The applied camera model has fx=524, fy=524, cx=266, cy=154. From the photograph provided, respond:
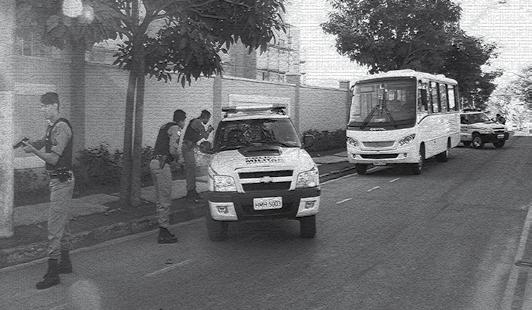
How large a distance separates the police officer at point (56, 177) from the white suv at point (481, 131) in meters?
22.7

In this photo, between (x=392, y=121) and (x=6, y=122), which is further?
(x=392, y=121)

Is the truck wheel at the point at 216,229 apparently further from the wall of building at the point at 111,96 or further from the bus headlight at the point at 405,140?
the bus headlight at the point at 405,140

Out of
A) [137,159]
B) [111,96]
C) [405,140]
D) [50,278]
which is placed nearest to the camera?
[50,278]

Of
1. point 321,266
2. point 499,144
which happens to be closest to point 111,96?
point 321,266

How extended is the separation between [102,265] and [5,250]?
50.3 inches

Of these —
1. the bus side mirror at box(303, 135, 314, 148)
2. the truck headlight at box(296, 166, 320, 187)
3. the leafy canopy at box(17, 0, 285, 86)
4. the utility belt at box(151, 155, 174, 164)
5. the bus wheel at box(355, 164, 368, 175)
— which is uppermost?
the leafy canopy at box(17, 0, 285, 86)

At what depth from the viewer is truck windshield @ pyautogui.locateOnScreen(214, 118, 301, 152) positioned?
8.11 m

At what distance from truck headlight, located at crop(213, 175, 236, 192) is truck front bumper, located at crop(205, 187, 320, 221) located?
2.4 inches

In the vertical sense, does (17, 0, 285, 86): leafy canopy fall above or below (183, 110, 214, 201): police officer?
above

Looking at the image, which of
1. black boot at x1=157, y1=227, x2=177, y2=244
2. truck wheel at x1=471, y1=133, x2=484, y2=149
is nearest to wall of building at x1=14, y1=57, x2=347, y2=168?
black boot at x1=157, y1=227, x2=177, y2=244

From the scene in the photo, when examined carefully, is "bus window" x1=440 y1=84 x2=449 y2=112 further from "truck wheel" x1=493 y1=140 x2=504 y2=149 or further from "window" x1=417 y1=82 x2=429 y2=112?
"truck wheel" x1=493 y1=140 x2=504 y2=149

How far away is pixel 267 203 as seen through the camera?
22.5 ft

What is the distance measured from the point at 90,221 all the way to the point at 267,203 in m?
3.18

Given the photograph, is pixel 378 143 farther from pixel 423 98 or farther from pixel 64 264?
pixel 64 264
